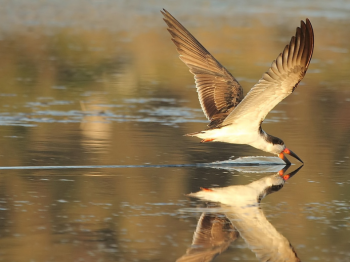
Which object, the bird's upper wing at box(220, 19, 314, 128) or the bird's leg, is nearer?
the bird's upper wing at box(220, 19, 314, 128)

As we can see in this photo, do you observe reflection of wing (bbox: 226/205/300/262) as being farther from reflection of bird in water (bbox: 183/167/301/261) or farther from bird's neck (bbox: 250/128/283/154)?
bird's neck (bbox: 250/128/283/154)

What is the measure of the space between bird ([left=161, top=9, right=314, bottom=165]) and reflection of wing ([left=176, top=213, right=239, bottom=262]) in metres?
1.73

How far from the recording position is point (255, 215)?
7.03m

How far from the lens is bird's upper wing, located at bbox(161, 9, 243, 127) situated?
969cm

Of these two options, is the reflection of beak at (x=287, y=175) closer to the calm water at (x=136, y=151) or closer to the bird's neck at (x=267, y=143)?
the calm water at (x=136, y=151)

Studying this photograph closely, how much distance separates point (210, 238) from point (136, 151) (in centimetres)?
335

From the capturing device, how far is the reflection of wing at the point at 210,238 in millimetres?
5902

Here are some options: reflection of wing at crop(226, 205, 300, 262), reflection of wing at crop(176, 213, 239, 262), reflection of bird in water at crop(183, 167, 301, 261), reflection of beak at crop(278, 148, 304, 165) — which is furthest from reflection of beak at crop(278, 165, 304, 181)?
reflection of wing at crop(176, 213, 239, 262)

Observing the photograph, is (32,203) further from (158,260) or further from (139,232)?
(158,260)

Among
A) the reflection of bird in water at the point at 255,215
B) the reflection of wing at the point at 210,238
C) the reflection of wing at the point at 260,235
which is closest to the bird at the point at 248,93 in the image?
the reflection of bird in water at the point at 255,215

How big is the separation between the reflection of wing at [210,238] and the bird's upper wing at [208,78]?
2797mm


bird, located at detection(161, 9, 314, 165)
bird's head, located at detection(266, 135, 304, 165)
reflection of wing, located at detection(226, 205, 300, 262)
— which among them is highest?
bird, located at detection(161, 9, 314, 165)

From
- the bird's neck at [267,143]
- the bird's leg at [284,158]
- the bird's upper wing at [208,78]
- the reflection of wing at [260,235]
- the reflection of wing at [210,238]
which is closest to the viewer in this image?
the reflection of wing at [210,238]

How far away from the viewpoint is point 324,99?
45.6 feet
